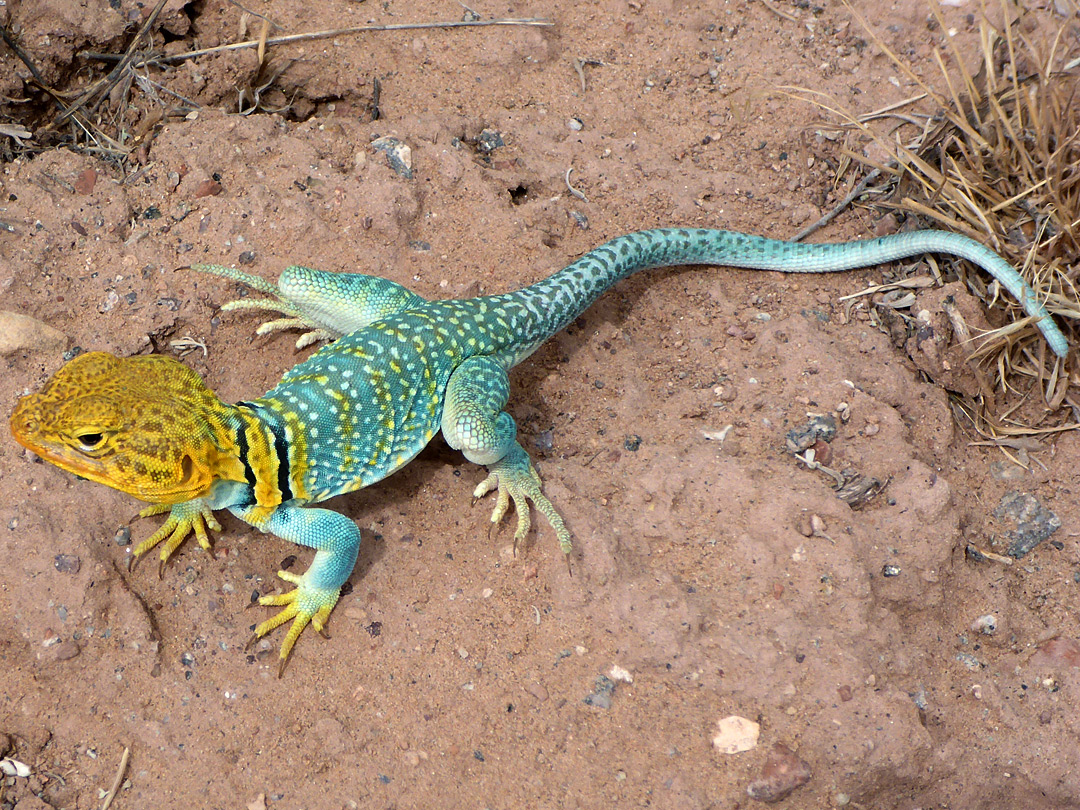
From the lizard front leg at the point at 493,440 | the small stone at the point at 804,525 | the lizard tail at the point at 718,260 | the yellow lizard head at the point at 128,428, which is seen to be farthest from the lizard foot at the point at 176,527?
the small stone at the point at 804,525

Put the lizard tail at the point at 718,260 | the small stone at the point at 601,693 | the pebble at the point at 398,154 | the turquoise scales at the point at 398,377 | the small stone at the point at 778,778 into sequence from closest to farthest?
the small stone at the point at 778,778 < the small stone at the point at 601,693 < the turquoise scales at the point at 398,377 < the lizard tail at the point at 718,260 < the pebble at the point at 398,154

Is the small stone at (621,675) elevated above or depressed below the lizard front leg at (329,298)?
below

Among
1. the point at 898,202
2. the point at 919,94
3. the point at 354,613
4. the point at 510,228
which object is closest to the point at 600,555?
the point at 354,613

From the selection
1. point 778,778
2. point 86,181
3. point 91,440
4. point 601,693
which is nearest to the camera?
point 91,440

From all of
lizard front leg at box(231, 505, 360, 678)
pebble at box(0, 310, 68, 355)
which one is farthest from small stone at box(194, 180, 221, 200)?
→ lizard front leg at box(231, 505, 360, 678)

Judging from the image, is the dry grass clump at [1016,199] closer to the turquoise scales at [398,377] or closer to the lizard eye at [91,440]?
the turquoise scales at [398,377]

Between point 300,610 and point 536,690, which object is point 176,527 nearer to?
point 300,610

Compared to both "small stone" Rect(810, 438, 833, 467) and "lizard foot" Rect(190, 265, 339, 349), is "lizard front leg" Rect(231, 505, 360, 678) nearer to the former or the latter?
"lizard foot" Rect(190, 265, 339, 349)

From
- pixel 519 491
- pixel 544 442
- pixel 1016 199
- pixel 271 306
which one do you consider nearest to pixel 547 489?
pixel 519 491
